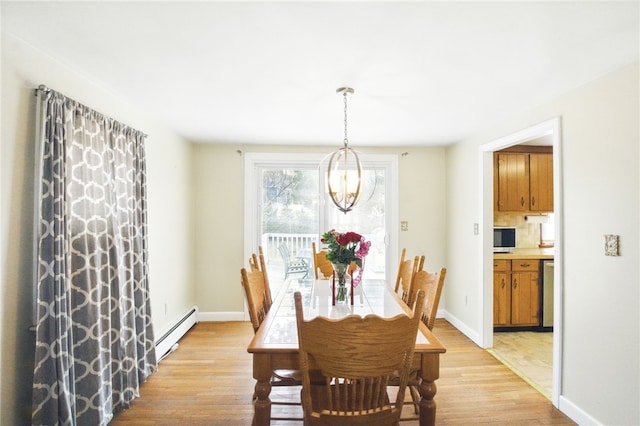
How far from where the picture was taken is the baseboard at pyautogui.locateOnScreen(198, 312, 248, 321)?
4113 millimetres

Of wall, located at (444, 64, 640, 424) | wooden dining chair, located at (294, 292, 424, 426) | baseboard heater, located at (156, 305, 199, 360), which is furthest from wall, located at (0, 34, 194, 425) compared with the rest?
wall, located at (444, 64, 640, 424)

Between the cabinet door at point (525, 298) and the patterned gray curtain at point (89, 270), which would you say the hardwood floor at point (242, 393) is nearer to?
the patterned gray curtain at point (89, 270)

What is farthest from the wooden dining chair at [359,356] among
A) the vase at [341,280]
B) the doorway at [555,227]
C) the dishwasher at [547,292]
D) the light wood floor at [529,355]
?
the dishwasher at [547,292]

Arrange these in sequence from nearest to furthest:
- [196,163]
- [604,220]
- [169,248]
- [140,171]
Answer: [604,220], [140,171], [169,248], [196,163]

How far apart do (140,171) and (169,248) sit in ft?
3.37

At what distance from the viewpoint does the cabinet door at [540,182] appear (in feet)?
12.9

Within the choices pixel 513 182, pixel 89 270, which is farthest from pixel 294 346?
pixel 513 182

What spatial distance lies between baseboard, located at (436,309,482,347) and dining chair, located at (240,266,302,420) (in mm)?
2238

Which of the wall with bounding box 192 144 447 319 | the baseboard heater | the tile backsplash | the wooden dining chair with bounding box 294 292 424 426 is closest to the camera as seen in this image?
the wooden dining chair with bounding box 294 292 424 426

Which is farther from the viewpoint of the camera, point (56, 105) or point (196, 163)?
point (196, 163)

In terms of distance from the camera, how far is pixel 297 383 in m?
1.86

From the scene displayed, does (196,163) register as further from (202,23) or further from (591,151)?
(591,151)

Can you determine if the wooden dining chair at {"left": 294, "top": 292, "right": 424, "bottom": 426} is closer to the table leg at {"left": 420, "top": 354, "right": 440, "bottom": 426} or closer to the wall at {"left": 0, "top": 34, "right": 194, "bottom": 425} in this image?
the table leg at {"left": 420, "top": 354, "right": 440, "bottom": 426}

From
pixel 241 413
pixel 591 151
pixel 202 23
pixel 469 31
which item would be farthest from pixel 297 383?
pixel 591 151
